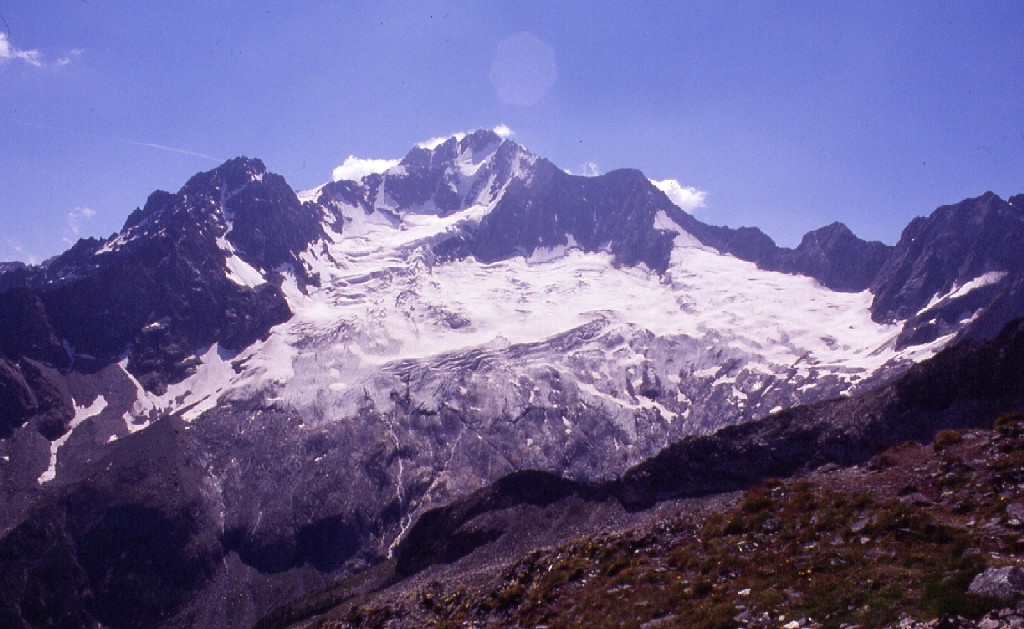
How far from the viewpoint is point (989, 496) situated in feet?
95.2

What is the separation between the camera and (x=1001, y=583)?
19453mm

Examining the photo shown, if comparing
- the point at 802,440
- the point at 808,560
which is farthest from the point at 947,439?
the point at 802,440

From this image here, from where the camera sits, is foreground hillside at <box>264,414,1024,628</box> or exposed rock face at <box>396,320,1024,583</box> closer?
foreground hillside at <box>264,414,1024,628</box>

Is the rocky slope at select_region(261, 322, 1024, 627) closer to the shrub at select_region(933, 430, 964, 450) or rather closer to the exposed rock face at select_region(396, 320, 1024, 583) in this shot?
the shrub at select_region(933, 430, 964, 450)

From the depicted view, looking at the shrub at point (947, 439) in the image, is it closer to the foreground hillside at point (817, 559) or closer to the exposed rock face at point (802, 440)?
the foreground hillside at point (817, 559)

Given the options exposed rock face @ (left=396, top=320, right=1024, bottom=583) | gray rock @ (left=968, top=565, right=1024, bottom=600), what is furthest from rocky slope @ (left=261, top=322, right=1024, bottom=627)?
exposed rock face @ (left=396, top=320, right=1024, bottom=583)

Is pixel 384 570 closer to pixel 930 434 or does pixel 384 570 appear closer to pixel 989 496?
pixel 930 434

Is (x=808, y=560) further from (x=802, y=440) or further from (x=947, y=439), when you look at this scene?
(x=802, y=440)

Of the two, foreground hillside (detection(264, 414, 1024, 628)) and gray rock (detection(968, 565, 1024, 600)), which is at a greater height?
gray rock (detection(968, 565, 1024, 600))

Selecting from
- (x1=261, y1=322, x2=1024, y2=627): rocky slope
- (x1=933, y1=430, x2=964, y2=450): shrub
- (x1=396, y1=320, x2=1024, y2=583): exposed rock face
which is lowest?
(x1=396, y1=320, x2=1024, y2=583): exposed rock face

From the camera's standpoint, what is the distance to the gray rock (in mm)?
19047

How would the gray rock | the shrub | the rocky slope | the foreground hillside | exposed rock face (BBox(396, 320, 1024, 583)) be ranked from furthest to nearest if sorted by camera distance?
exposed rock face (BBox(396, 320, 1024, 583))
the shrub
the rocky slope
the foreground hillside
the gray rock

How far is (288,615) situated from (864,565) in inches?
7166

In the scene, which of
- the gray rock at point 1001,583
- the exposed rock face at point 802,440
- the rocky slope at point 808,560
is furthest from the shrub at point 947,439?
the exposed rock face at point 802,440
